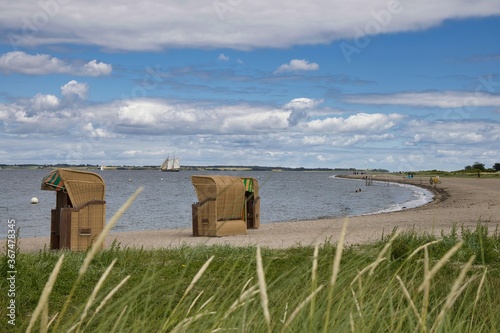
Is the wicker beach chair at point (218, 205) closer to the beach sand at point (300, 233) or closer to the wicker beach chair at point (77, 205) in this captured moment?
the beach sand at point (300, 233)

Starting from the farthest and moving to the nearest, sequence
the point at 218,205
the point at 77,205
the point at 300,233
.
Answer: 1. the point at 300,233
2. the point at 218,205
3. the point at 77,205

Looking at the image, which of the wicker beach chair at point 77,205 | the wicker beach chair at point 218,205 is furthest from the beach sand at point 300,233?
the wicker beach chair at point 77,205

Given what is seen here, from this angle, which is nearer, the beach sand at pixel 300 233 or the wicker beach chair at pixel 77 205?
the wicker beach chair at pixel 77 205

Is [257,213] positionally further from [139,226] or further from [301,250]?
[139,226]

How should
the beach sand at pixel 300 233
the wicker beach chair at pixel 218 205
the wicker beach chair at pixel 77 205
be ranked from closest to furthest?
the wicker beach chair at pixel 77 205 < the beach sand at pixel 300 233 < the wicker beach chair at pixel 218 205

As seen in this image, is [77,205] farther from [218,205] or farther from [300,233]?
[300,233]

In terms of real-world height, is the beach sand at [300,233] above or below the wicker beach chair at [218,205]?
below

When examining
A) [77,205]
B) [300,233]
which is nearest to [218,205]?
[300,233]

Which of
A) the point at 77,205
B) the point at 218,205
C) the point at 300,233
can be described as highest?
the point at 77,205

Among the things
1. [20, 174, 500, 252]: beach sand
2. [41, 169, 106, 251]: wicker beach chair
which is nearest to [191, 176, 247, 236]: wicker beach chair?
[20, 174, 500, 252]: beach sand

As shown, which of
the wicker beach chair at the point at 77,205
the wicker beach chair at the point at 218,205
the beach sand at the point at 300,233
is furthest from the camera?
the wicker beach chair at the point at 218,205

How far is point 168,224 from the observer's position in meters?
30.7

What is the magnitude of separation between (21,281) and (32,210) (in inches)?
1415

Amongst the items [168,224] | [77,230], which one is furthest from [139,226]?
[77,230]
